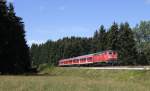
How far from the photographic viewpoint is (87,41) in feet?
603

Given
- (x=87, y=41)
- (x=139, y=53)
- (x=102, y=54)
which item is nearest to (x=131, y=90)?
(x=102, y=54)

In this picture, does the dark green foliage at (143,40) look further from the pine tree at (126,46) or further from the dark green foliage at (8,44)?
the dark green foliage at (8,44)

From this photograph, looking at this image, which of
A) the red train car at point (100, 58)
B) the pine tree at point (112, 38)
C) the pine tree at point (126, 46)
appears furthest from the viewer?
the pine tree at point (112, 38)

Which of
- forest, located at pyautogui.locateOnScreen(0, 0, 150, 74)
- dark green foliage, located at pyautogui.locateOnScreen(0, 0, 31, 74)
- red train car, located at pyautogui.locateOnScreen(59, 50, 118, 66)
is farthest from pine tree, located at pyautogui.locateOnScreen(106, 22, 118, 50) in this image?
dark green foliage, located at pyautogui.locateOnScreen(0, 0, 31, 74)

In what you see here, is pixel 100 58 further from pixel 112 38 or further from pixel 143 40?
pixel 112 38

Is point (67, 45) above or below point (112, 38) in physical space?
above

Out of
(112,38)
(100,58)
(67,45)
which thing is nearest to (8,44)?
(100,58)

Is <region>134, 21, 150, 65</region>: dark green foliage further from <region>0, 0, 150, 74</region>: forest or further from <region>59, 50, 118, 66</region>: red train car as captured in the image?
<region>59, 50, 118, 66</region>: red train car

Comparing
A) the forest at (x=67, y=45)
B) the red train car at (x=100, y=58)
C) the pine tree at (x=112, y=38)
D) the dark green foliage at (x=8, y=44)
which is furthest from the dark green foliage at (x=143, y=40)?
the dark green foliage at (x=8, y=44)

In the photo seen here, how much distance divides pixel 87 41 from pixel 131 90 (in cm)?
15756

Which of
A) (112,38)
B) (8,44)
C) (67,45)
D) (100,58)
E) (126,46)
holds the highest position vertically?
(67,45)

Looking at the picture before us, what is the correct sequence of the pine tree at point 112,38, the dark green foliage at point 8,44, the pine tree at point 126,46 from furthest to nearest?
the pine tree at point 112,38 → the pine tree at point 126,46 → the dark green foliage at point 8,44

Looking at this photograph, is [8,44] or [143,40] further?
[143,40]

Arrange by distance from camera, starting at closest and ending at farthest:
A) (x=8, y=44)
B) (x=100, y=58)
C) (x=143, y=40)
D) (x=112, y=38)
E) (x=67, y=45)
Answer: (x=8, y=44)
(x=100, y=58)
(x=143, y=40)
(x=112, y=38)
(x=67, y=45)
